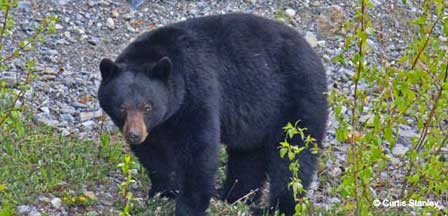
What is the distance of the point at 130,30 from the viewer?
34.0ft

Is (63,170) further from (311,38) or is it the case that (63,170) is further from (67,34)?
(311,38)

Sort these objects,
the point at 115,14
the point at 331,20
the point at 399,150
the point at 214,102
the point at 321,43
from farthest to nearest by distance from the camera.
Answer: the point at 331,20, the point at 321,43, the point at 115,14, the point at 399,150, the point at 214,102

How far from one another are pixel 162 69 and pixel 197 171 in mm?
777

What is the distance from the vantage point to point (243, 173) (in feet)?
26.3

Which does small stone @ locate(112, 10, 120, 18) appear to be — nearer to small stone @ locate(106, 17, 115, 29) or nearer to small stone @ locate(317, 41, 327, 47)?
small stone @ locate(106, 17, 115, 29)

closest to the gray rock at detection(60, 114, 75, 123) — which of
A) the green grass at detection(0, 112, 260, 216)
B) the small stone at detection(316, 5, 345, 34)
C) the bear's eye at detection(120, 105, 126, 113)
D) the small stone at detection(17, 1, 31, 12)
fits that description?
the green grass at detection(0, 112, 260, 216)

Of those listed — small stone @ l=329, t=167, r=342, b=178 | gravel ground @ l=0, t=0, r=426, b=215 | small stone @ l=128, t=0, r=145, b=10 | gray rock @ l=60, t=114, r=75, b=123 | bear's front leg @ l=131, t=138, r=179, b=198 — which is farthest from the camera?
small stone @ l=128, t=0, r=145, b=10

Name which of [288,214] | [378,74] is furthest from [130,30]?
[378,74]

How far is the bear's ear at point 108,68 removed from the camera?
22.7ft

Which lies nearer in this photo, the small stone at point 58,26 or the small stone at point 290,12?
the small stone at point 58,26

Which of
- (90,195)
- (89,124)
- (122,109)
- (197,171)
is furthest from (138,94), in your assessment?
(89,124)

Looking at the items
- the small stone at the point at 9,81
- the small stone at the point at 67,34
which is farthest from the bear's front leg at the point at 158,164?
the small stone at the point at 67,34

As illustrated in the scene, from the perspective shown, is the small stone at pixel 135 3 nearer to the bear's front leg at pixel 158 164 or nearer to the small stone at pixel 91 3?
the small stone at pixel 91 3

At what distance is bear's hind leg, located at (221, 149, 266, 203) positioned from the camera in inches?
316
